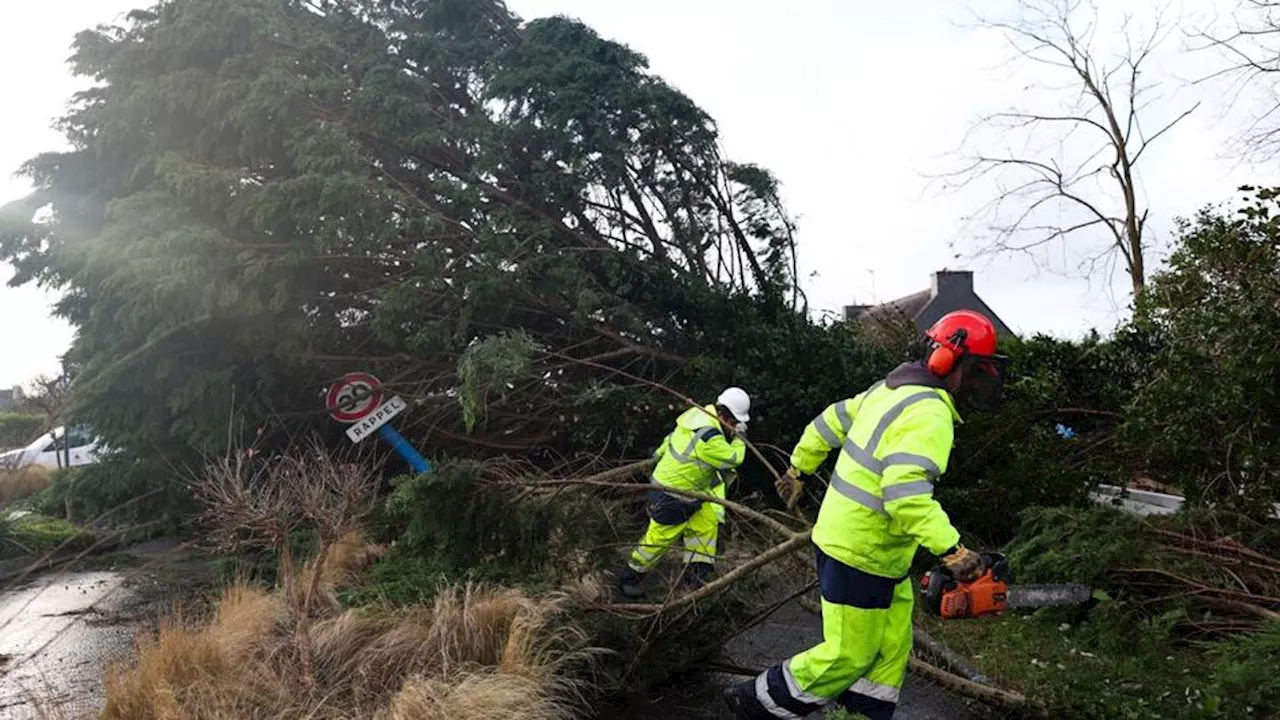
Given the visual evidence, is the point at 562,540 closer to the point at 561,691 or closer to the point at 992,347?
the point at 561,691

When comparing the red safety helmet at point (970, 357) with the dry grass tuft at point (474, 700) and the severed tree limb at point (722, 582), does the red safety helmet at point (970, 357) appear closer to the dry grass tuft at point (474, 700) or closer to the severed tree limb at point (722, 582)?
the severed tree limb at point (722, 582)

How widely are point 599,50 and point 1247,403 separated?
18.8 ft

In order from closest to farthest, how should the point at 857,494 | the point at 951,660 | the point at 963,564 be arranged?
1. the point at 963,564
2. the point at 857,494
3. the point at 951,660

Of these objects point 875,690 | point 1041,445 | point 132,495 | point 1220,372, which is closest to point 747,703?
point 875,690

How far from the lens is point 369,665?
389cm

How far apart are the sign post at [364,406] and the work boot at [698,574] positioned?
11.5 feet

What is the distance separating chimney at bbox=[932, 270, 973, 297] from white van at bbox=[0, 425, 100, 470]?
22308mm

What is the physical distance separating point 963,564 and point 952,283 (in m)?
26.6

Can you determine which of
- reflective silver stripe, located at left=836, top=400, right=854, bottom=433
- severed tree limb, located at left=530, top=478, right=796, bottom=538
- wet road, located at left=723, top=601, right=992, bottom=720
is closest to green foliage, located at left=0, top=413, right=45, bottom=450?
severed tree limb, located at left=530, top=478, right=796, bottom=538

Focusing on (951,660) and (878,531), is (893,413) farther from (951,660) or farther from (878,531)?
(951,660)

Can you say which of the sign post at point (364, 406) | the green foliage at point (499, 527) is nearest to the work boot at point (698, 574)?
the green foliage at point (499, 527)

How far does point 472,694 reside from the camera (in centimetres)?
347

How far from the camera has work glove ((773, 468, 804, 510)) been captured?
4365 millimetres

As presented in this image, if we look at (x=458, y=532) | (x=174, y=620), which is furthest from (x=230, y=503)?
(x=458, y=532)
